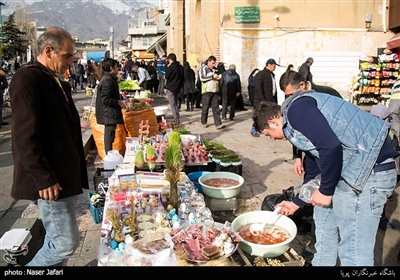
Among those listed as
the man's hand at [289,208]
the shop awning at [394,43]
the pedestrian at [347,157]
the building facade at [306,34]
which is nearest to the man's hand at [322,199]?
A: the pedestrian at [347,157]

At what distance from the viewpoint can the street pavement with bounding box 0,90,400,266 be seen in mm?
3922

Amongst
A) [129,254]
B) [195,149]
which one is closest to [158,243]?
[129,254]

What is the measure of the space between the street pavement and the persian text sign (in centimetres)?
566

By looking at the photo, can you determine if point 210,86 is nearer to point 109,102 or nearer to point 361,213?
point 109,102

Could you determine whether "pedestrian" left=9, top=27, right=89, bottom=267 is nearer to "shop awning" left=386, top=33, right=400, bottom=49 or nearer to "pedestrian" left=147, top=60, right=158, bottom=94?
"shop awning" left=386, top=33, right=400, bottom=49

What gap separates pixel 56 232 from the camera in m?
2.67

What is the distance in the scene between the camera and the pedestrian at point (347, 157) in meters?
2.30

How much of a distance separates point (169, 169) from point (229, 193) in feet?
4.04

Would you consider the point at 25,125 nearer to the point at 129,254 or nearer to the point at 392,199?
the point at 129,254

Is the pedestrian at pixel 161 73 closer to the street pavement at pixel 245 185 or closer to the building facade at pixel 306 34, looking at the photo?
the building facade at pixel 306 34

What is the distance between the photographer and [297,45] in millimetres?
15398

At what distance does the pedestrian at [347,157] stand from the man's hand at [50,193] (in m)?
Answer: 1.67

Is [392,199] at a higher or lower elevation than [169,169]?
lower

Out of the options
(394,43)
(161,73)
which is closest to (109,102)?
(394,43)
